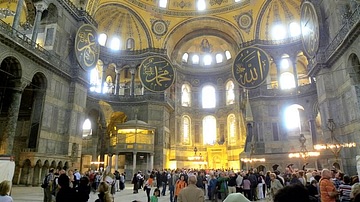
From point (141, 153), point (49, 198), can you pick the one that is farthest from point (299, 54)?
point (49, 198)

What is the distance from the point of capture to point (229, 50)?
29406mm

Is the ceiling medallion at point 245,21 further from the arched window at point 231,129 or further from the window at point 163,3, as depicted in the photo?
the arched window at point 231,129

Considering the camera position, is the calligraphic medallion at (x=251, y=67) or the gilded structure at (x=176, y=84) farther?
the gilded structure at (x=176, y=84)

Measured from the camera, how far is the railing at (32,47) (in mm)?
12587

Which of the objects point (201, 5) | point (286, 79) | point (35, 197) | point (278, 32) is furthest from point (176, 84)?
point (35, 197)

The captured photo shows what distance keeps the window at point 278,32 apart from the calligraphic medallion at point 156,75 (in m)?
14.8

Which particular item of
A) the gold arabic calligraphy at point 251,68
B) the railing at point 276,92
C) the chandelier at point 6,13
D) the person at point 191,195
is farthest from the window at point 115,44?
the person at point 191,195

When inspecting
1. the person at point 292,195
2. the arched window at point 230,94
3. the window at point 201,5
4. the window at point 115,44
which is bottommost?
the person at point 292,195

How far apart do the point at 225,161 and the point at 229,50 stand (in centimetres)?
1253

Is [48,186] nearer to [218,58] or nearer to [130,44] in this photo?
[130,44]

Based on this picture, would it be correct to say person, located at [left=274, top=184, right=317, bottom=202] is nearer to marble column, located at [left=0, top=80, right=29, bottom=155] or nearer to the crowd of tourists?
the crowd of tourists

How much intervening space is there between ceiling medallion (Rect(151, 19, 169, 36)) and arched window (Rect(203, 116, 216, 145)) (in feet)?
35.2

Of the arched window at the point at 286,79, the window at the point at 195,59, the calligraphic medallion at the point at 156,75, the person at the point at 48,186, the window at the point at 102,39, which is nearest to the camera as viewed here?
the person at the point at 48,186

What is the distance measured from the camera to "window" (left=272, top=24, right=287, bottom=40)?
24.3 meters
